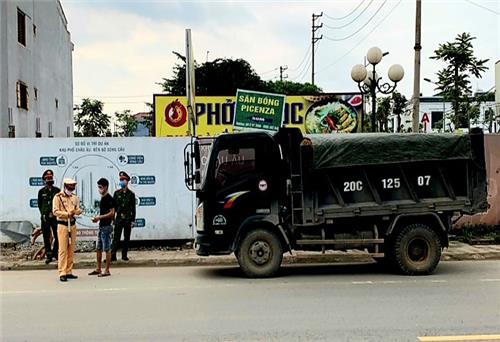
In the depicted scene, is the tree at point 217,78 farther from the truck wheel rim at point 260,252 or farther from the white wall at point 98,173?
the truck wheel rim at point 260,252

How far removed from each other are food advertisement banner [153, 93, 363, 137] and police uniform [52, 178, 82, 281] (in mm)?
10546

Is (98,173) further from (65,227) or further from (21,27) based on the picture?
(21,27)

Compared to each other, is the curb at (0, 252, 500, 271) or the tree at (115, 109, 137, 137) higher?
the tree at (115, 109, 137, 137)

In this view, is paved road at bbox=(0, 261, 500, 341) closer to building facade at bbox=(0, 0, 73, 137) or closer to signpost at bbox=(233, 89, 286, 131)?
signpost at bbox=(233, 89, 286, 131)

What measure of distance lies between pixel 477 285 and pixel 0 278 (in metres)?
8.50

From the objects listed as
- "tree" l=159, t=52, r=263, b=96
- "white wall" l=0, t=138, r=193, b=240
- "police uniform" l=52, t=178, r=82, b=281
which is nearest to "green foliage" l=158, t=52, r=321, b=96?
"tree" l=159, t=52, r=263, b=96

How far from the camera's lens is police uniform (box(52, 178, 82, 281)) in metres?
10.1

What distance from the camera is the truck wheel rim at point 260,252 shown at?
1002cm

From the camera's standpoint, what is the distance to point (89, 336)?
636 centimetres

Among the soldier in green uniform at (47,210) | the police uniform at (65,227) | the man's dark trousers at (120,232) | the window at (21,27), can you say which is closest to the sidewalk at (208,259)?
the man's dark trousers at (120,232)

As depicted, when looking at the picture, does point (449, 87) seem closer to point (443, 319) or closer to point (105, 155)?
point (105, 155)

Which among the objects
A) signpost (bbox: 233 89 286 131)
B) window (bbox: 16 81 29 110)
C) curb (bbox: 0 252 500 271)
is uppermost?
window (bbox: 16 81 29 110)

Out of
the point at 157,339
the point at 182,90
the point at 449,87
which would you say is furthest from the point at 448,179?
the point at 182,90

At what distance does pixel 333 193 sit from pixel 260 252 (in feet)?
→ 5.47
